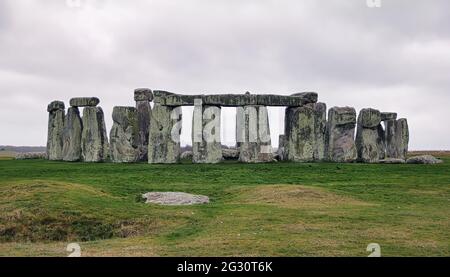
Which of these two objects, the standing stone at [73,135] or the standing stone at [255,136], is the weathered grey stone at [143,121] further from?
the standing stone at [255,136]

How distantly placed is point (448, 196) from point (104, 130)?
23601 mm

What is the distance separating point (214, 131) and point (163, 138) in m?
3.18

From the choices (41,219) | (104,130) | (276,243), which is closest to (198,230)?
(276,243)

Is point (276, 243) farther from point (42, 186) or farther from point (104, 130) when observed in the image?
point (104, 130)

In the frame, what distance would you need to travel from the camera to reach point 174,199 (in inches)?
899

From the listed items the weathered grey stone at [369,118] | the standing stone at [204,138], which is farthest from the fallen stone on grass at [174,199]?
the weathered grey stone at [369,118]

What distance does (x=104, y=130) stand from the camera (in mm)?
41500

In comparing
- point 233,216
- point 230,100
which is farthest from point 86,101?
point 233,216

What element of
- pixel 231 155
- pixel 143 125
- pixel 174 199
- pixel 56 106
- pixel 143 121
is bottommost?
pixel 174 199

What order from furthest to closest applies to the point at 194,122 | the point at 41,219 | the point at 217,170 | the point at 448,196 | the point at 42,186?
1. the point at 194,122
2. the point at 217,170
3. the point at 448,196
4. the point at 42,186
5. the point at 41,219

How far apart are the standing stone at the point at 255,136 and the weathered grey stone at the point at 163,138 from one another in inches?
160

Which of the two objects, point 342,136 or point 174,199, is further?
point 342,136

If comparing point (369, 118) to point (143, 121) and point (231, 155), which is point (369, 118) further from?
point (143, 121)

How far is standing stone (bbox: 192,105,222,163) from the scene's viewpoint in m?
37.8
